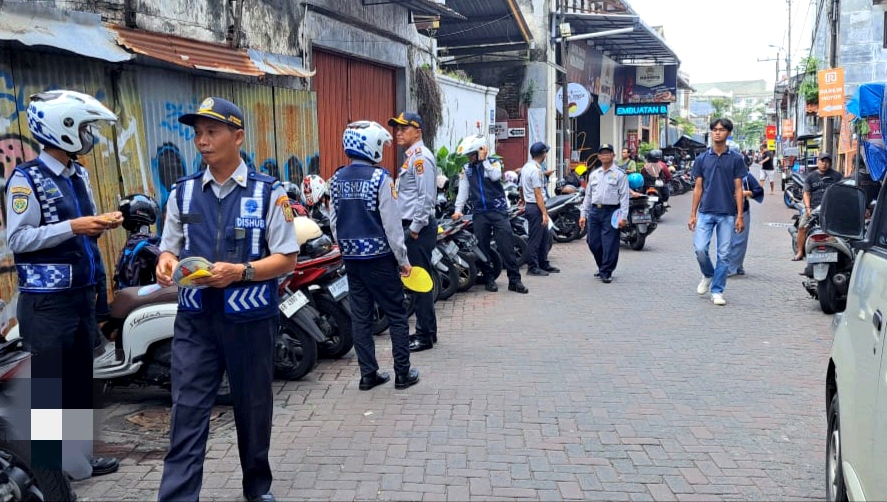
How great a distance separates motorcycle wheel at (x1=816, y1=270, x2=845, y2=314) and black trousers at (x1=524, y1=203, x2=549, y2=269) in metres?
3.59

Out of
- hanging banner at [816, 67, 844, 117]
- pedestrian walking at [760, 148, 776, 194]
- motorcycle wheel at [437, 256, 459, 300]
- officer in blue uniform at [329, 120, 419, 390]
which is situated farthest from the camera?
pedestrian walking at [760, 148, 776, 194]

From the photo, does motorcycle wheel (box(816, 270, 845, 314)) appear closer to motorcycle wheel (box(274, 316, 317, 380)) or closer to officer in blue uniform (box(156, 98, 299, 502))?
motorcycle wheel (box(274, 316, 317, 380))

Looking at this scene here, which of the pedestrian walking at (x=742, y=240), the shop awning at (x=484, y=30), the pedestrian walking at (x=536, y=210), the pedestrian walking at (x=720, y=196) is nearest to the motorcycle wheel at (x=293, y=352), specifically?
the pedestrian walking at (x=720, y=196)

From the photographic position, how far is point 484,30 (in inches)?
801

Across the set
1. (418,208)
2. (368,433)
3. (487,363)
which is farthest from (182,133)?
(368,433)

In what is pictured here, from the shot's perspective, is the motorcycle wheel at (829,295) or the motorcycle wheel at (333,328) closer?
the motorcycle wheel at (333,328)

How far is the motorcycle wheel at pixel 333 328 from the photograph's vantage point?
6231 millimetres

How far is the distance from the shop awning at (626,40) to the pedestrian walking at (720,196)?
14256 millimetres

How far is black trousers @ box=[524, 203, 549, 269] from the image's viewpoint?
10.4 meters

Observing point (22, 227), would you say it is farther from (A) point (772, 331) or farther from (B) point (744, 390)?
(A) point (772, 331)

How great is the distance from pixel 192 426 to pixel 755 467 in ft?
9.51

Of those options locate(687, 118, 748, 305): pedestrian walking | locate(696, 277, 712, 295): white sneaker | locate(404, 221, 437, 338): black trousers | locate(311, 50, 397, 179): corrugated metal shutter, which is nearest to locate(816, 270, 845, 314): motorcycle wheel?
locate(687, 118, 748, 305): pedestrian walking

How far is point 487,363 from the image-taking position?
6.34 metres

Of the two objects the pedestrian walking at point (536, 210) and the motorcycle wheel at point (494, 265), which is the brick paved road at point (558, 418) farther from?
the pedestrian walking at point (536, 210)
